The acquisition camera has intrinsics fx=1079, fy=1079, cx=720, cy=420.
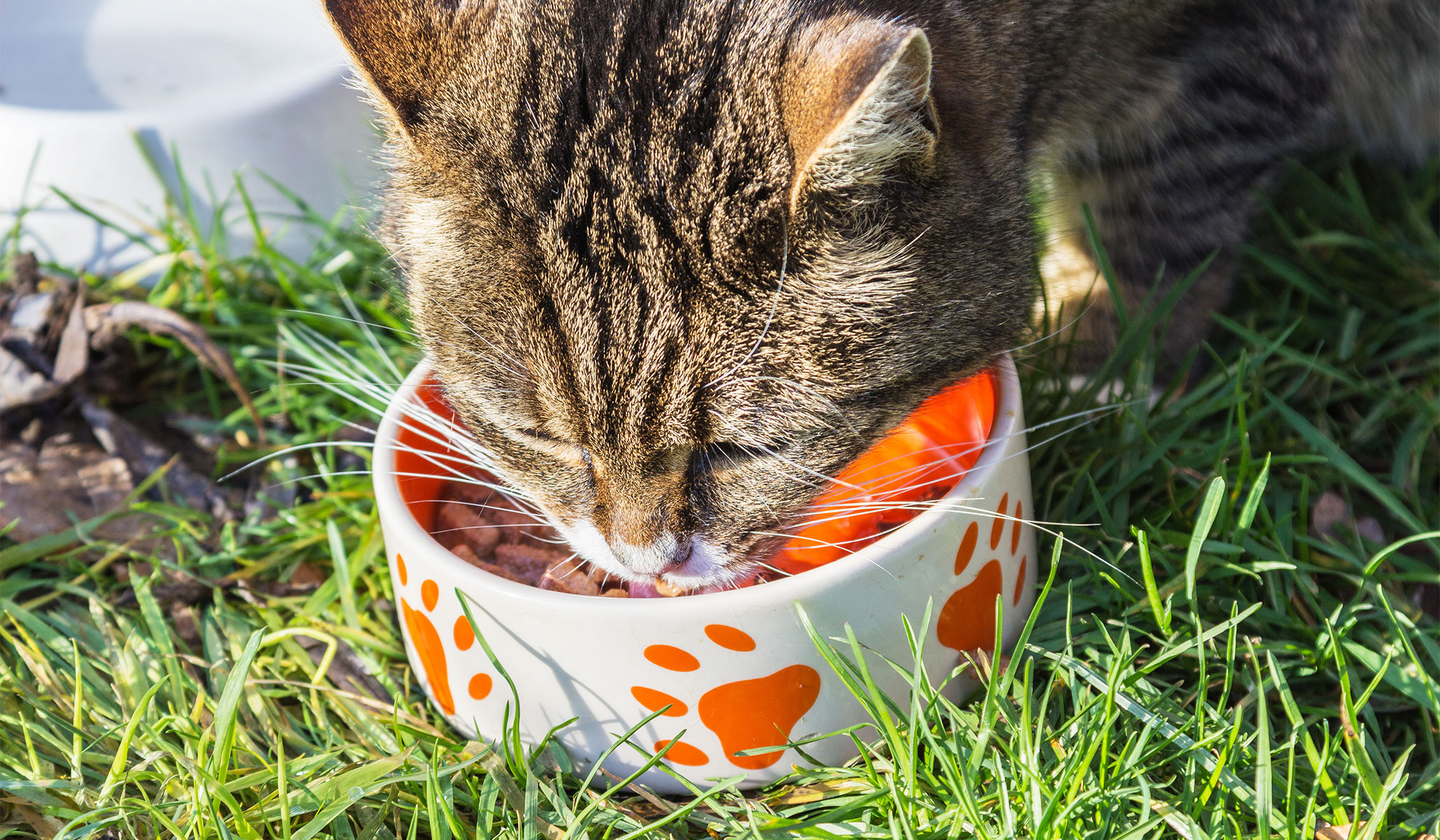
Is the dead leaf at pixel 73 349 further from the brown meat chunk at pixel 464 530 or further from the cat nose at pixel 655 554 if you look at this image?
the cat nose at pixel 655 554

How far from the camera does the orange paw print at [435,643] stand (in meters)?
1.25

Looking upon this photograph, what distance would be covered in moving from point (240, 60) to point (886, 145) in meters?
2.23

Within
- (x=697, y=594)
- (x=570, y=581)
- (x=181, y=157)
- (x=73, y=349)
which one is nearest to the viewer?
(x=697, y=594)

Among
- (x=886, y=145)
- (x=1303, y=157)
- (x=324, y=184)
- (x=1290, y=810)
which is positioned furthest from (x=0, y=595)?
(x=1303, y=157)

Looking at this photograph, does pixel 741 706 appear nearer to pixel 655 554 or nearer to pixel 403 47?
pixel 655 554

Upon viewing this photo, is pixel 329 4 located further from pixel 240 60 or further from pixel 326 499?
pixel 240 60

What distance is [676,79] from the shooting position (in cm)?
115

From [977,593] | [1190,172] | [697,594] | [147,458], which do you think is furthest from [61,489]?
[1190,172]

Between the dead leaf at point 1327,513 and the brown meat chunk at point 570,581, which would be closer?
the brown meat chunk at point 570,581

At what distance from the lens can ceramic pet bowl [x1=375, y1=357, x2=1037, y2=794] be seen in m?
1.15

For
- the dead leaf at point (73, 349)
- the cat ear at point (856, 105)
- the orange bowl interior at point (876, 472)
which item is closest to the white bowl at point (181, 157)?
the dead leaf at point (73, 349)

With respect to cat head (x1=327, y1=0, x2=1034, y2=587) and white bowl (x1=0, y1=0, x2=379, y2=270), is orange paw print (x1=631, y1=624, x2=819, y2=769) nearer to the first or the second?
cat head (x1=327, y1=0, x2=1034, y2=587)

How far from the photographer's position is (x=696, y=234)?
1127 mm

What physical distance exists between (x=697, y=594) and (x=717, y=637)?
11cm
